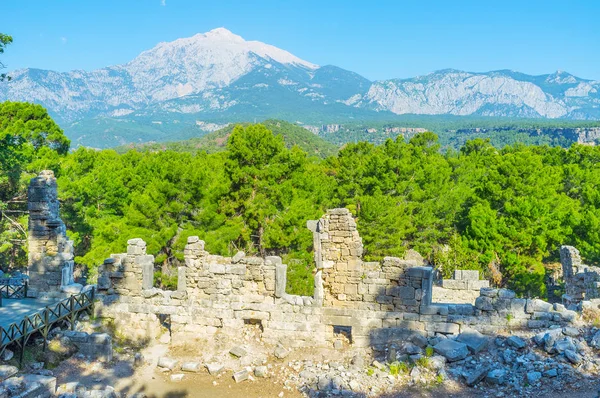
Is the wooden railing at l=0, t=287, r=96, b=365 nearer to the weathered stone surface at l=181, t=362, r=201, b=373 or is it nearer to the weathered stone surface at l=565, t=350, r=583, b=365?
the weathered stone surface at l=181, t=362, r=201, b=373

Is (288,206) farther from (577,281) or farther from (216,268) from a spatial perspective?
(577,281)

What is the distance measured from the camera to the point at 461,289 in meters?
15.5

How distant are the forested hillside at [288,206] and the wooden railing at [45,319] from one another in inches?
354

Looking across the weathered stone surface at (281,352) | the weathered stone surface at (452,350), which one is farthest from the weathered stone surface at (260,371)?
the weathered stone surface at (452,350)

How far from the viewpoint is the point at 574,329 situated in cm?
1103

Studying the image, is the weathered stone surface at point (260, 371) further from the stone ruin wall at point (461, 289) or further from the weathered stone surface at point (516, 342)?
the stone ruin wall at point (461, 289)

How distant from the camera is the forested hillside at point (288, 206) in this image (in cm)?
2388

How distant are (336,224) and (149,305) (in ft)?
19.1

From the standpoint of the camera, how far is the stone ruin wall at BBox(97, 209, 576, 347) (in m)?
12.0

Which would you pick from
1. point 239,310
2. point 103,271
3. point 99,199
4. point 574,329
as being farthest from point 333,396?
point 99,199

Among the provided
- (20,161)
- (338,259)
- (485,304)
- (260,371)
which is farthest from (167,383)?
(20,161)

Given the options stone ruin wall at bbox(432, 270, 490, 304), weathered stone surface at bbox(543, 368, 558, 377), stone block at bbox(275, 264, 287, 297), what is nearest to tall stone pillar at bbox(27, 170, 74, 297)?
stone block at bbox(275, 264, 287, 297)

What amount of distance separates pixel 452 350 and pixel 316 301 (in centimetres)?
363

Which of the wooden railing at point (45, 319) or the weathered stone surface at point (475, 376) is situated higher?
the wooden railing at point (45, 319)
